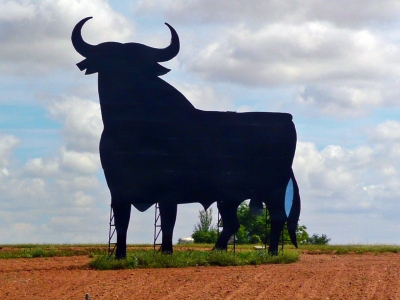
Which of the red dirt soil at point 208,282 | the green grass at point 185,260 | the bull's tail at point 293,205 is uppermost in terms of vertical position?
the bull's tail at point 293,205

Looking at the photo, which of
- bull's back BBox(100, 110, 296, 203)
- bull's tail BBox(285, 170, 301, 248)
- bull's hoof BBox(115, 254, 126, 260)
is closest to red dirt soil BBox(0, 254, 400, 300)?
bull's hoof BBox(115, 254, 126, 260)

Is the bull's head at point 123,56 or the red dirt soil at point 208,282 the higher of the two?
the bull's head at point 123,56

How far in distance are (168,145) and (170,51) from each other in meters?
2.03

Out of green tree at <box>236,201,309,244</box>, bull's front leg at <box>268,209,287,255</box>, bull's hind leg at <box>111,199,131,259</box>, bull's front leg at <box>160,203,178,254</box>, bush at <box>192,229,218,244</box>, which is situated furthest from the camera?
green tree at <box>236,201,309,244</box>

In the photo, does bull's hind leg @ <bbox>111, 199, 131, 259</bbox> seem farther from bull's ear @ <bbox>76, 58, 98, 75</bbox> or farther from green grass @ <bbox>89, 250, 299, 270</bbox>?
bull's ear @ <bbox>76, 58, 98, 75</bbox>

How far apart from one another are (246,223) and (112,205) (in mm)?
18084

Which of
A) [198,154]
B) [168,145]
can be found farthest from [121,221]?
[198,154]

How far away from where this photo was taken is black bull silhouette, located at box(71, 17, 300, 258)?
15.4 meters

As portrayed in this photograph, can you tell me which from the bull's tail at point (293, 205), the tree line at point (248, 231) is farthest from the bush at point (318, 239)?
the bull's tail at point (293, 205)

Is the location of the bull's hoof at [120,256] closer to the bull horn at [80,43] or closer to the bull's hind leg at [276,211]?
the bull's hind leg at [276,211]

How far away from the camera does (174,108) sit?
1579 centimetres

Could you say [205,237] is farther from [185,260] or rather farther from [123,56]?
[123,56]

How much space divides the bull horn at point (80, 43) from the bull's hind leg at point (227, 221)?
4468mm

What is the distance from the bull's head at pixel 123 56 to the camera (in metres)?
15.4
